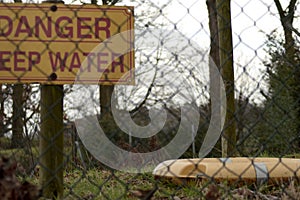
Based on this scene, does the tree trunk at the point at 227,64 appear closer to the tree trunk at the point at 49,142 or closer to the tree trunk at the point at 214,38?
the tree trunk at the point at 214,38

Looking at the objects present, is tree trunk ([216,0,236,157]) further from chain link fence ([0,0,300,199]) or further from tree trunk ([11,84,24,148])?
tree trunk ([11,84,24,148])

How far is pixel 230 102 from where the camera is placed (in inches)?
135

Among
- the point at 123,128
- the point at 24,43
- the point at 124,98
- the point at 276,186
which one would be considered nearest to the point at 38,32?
the point at 24,43

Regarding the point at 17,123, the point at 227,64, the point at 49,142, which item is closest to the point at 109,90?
the point at 17,123

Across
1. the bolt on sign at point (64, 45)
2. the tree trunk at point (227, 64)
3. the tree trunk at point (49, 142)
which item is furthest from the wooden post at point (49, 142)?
the tree trunk at point (227, 64)

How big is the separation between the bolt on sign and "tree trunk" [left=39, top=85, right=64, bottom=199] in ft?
0.68

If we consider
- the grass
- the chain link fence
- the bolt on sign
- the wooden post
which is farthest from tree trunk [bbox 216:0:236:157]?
the wooden post

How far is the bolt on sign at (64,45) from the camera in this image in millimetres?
2100

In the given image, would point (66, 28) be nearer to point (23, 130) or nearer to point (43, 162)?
point (43, 162)

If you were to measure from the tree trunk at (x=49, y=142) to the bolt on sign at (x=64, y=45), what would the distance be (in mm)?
206

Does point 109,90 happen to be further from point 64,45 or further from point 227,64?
point 64,45

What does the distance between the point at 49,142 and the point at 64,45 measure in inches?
18.6

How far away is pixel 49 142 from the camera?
232 cm

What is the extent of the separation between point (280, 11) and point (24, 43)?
4.87 metres
